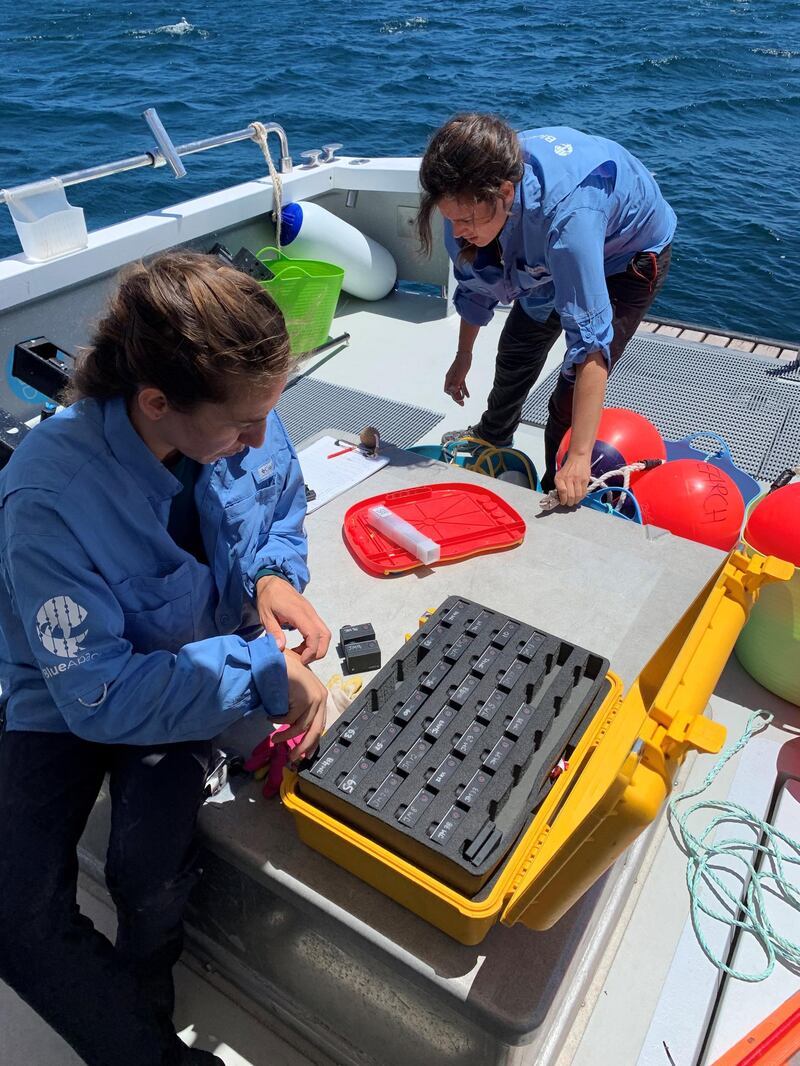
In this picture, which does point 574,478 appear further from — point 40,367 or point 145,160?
point 145,160

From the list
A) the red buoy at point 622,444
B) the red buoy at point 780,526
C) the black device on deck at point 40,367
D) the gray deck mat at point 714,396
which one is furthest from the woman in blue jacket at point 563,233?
the black device on deck at point 40,367

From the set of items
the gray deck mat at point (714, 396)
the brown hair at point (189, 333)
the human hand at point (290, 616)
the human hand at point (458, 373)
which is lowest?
the gray deck mat at point (714, 396)

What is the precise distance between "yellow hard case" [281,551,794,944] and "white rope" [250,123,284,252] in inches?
128

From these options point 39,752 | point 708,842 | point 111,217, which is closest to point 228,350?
point 39,752

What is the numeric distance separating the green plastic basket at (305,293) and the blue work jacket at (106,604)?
7.36 feet

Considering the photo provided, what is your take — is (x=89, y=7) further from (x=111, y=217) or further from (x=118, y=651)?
(x=118, y=651)

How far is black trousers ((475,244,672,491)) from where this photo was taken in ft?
7.55

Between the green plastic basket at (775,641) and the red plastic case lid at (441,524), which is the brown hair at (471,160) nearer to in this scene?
the red plastic case lid at (441,524)

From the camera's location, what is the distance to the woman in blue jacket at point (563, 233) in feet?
6.13

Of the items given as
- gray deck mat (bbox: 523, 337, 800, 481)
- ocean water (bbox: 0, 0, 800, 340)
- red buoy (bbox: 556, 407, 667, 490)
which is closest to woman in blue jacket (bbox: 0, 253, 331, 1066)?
red buoy (bbox: 556, 407, 667, 490)

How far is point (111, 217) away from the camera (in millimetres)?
8789

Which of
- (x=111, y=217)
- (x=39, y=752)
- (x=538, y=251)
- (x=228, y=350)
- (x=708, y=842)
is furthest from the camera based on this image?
(x=111, y=217)

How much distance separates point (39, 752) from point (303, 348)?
9.24 ft

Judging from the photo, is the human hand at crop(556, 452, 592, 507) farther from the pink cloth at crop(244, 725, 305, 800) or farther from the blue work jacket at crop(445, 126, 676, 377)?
the pink cloth at crop(244, 725, 305, 800)
